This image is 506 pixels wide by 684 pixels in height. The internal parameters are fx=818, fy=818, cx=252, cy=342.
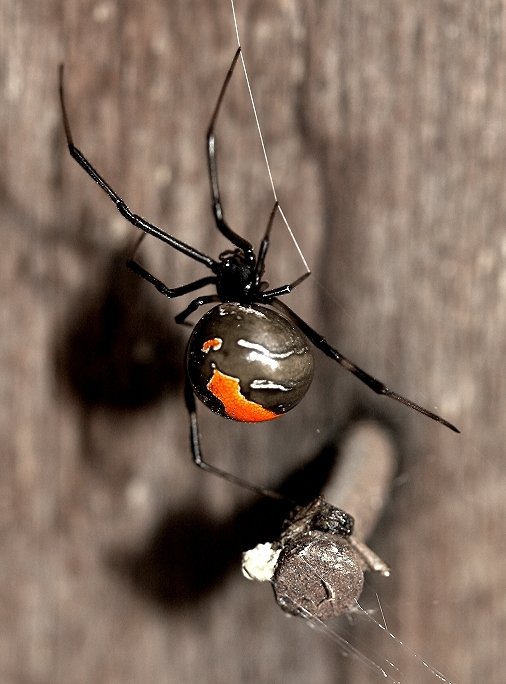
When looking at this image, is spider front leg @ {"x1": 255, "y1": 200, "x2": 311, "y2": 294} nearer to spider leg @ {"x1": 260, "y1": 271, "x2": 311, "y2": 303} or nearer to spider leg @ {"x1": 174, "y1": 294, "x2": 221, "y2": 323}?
spider leg @ {"x1": 260, "y1": 271, "x2": 311, "y2": 303}

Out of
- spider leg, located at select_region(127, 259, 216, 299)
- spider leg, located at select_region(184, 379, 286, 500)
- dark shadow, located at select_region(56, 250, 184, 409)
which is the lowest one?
spider leg, located at select_region(184, 379, 286, 500)

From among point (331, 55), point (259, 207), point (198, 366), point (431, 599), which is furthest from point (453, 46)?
point (431, 599)

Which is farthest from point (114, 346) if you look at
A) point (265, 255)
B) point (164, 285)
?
point (265, 255)

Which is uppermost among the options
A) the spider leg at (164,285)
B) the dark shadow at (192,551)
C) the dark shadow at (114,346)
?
the spider leg at (164,285)

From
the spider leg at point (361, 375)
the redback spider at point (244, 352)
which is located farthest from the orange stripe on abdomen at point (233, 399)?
the spider leg at point (361, 375)

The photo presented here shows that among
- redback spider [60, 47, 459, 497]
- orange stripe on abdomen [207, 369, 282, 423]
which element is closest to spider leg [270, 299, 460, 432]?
redback spider [60, 47, 459, 497]

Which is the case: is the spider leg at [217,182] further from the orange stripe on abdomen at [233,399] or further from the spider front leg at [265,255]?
the orange stripe on abdomen at [233,399]
